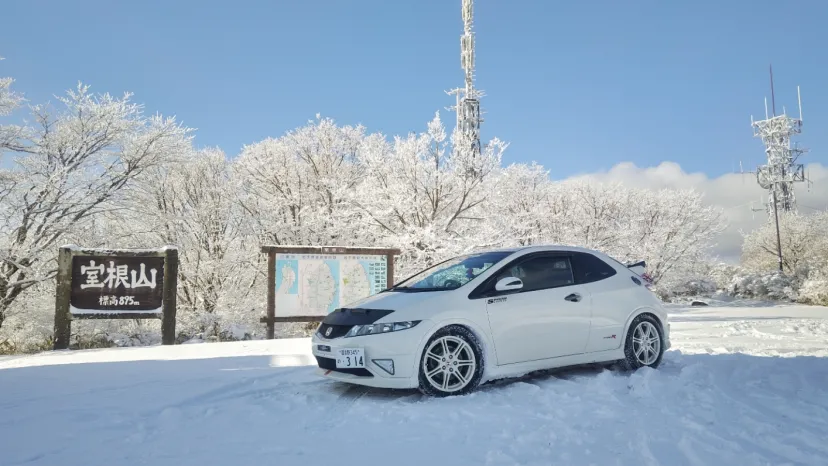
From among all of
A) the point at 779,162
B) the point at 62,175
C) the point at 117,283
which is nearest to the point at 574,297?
the point at 117,283

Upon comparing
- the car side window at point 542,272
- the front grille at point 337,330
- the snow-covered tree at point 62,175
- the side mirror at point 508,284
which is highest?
the snow-covered tree at point 62,175

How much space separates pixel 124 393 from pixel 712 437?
16.6 ft

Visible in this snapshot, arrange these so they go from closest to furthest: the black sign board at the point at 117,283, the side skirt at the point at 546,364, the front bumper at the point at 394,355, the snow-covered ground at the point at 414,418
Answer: the snow-covered ground at the point at 414,418 < the front bumper at the point at 394,355 < the side skirt at the point at 546,364 < the black sign board at the point at 117,283

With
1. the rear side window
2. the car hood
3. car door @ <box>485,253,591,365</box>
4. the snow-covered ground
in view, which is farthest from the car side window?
the snow-covered ground

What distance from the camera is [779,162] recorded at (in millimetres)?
66625

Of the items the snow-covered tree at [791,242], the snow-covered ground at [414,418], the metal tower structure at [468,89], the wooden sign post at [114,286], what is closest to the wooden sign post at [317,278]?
the wooden sign post at [114,286]

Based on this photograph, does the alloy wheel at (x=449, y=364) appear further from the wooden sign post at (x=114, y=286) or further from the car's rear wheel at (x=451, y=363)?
the wooden sign post at (x=114, y=286)

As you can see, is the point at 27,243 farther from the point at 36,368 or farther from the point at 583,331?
the point at 583,331

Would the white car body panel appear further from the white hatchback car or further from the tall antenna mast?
the tall antenna mast

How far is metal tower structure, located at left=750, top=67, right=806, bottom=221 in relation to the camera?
6519 centimetres

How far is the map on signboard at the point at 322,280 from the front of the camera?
36.8ft

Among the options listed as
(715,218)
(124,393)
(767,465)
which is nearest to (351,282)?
(124,393)

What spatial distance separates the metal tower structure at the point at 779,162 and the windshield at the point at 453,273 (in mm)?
72313

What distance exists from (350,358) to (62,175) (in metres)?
12.8
